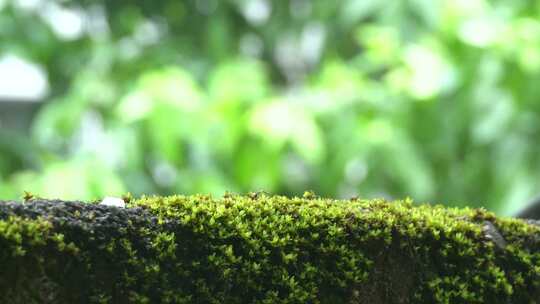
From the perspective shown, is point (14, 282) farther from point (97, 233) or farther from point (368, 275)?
point (368, 275)

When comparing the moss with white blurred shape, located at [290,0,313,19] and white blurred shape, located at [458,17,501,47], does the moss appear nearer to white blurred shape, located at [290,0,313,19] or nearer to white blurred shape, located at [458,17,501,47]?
white blurred shape, located at [458,17,501,47]

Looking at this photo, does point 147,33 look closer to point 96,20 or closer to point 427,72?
point 96,20

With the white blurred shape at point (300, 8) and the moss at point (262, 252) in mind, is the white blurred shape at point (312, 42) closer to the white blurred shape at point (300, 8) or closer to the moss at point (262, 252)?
the white blurred shape at point (300, 8)

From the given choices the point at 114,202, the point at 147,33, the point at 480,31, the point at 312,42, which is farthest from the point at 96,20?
the point at 114,202

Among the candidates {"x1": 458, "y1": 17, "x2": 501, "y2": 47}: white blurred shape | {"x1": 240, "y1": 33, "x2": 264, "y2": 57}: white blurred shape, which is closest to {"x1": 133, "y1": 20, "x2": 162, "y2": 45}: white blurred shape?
{"x1": 240, "y1": 33, "x2": 264, "y2": 57}: white blurred shape

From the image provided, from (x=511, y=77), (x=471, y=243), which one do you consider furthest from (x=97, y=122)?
(x=471, y=243)
